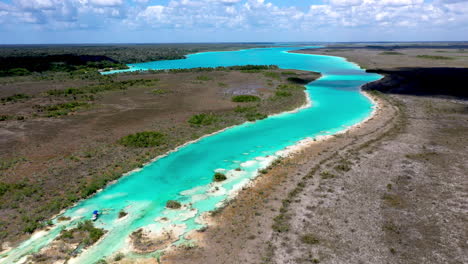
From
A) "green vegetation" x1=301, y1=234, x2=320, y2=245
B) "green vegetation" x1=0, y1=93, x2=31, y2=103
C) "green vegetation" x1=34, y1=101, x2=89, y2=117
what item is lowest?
"green vegetation" x1=301, y1=234, x2=320, y2=245

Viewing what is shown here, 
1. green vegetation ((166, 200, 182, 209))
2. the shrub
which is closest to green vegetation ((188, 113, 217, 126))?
the shrub

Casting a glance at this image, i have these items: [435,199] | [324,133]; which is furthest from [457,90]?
[435,199]

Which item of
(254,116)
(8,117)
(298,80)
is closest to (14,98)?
(8,117)

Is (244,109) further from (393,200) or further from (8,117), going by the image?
(8,117)

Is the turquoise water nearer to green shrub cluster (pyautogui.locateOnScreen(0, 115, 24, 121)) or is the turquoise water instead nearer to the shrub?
the shrub

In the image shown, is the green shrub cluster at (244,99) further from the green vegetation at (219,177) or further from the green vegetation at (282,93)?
the green vegetation at (219,177)

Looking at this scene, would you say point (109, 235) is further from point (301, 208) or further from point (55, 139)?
point (55, 139)
